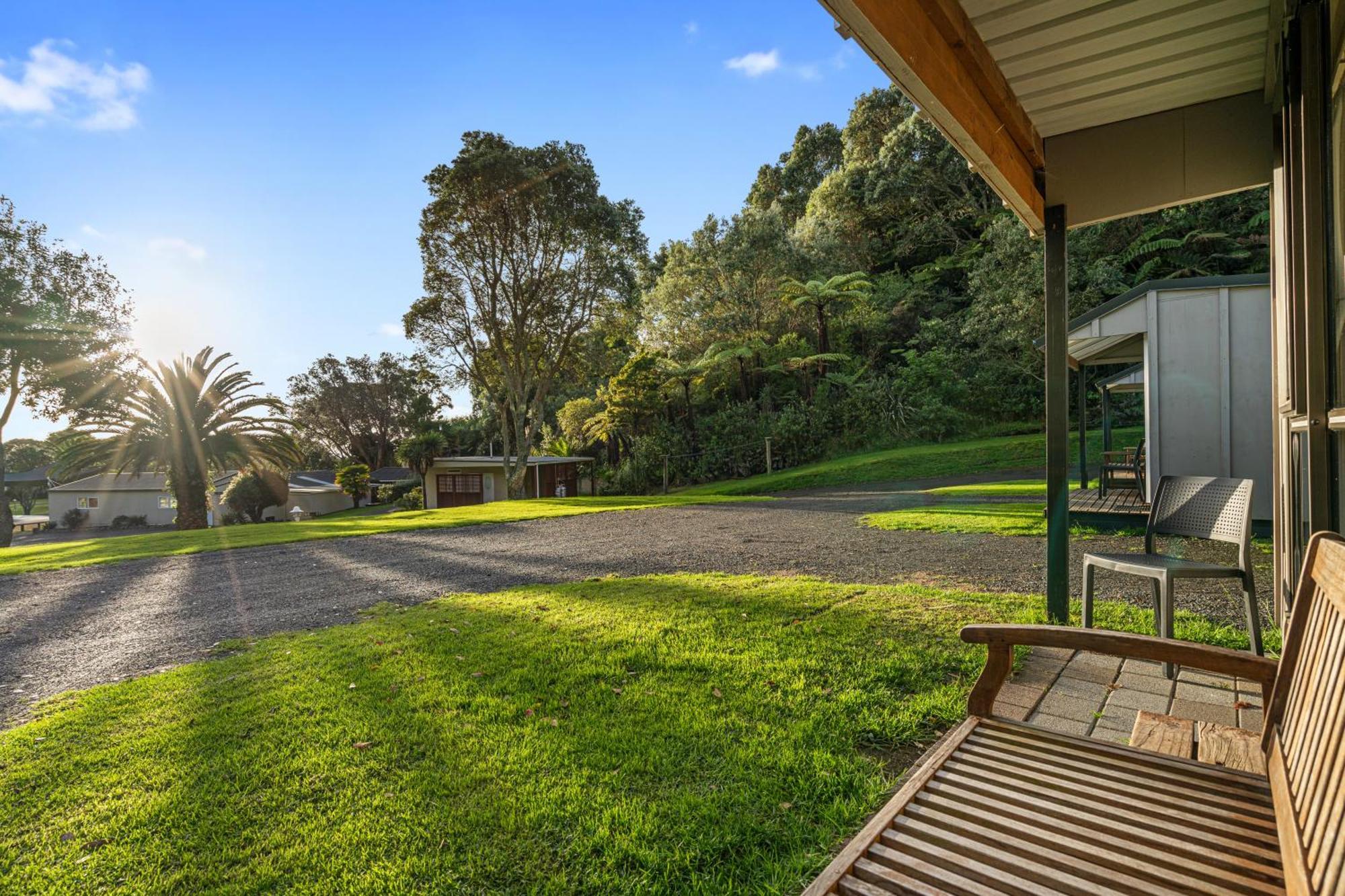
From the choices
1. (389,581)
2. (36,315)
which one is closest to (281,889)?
(389,581)

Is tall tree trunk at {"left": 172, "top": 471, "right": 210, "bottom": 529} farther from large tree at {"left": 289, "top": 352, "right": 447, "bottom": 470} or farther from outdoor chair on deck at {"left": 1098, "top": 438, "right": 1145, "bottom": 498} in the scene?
large tree at {"left": 289, "top": 352, "right": 447, "bottom": 470}

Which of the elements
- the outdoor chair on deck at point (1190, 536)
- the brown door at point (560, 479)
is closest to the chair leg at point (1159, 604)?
the outdoor chair on deck at point (1190, 536)

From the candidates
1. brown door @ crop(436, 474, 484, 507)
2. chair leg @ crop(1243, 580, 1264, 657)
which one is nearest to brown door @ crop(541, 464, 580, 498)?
brown door @ crop(436, 474, 484, 507)

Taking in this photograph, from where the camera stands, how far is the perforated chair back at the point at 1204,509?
9.46ft

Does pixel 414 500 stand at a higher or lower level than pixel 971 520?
lower

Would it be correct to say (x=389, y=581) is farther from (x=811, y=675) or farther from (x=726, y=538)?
(x=811, y=675)

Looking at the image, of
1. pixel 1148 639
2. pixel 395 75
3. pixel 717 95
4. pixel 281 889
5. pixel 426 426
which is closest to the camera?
pixel 1148 639

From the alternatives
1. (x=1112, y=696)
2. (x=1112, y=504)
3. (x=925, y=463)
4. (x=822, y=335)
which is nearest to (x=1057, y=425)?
(x=1112, y=696)

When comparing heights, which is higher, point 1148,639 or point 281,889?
point 1148,639

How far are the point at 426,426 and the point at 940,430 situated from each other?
33960 mm

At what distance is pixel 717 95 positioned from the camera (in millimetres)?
14609

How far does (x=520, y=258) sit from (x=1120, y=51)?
62.1 feet

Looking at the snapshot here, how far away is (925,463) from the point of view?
16.6 meters

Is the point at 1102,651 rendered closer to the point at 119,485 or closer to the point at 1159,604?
the point at 1159,604
